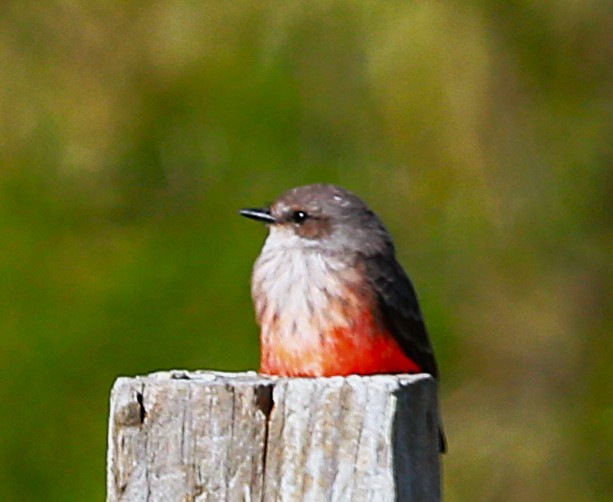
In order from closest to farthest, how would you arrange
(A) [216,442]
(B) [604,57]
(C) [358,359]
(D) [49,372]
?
1. (A) [216,442]
2. (C) [358,359]
3. (D) [49,372]
4. (B) [604,57]

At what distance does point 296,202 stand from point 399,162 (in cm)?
258

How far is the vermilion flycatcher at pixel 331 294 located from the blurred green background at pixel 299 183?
1696 mm

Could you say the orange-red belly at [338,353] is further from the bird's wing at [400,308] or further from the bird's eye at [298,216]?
the bird's eye at [298,216]

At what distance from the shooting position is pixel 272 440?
115 inches

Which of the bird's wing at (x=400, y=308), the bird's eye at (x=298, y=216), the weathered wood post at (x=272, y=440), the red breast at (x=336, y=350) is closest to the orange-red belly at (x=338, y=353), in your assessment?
the red breast at (x=336, y=350)

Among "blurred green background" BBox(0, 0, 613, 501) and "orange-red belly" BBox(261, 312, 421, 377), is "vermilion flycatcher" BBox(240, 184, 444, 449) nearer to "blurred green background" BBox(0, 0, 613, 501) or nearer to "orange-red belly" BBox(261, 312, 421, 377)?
"orange-red belly" BBox(261, 312, 421, 377)

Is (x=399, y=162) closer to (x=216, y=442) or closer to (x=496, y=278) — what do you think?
(x=496, y=278)

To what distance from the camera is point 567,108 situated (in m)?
8.52

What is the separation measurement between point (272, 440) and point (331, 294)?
212 cm

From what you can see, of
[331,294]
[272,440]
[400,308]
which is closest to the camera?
[272,440]

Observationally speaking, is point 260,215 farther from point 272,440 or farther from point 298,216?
point 272,440

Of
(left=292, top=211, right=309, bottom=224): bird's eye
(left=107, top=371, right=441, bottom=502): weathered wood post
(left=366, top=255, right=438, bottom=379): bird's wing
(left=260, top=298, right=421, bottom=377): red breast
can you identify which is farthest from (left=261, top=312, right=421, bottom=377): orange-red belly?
(left=107, top=371, right=441, bottom=502): weathered wood post

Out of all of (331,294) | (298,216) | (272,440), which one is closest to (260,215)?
(298,216)

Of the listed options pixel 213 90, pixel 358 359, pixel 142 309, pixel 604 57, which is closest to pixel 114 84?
pixel 213 90
